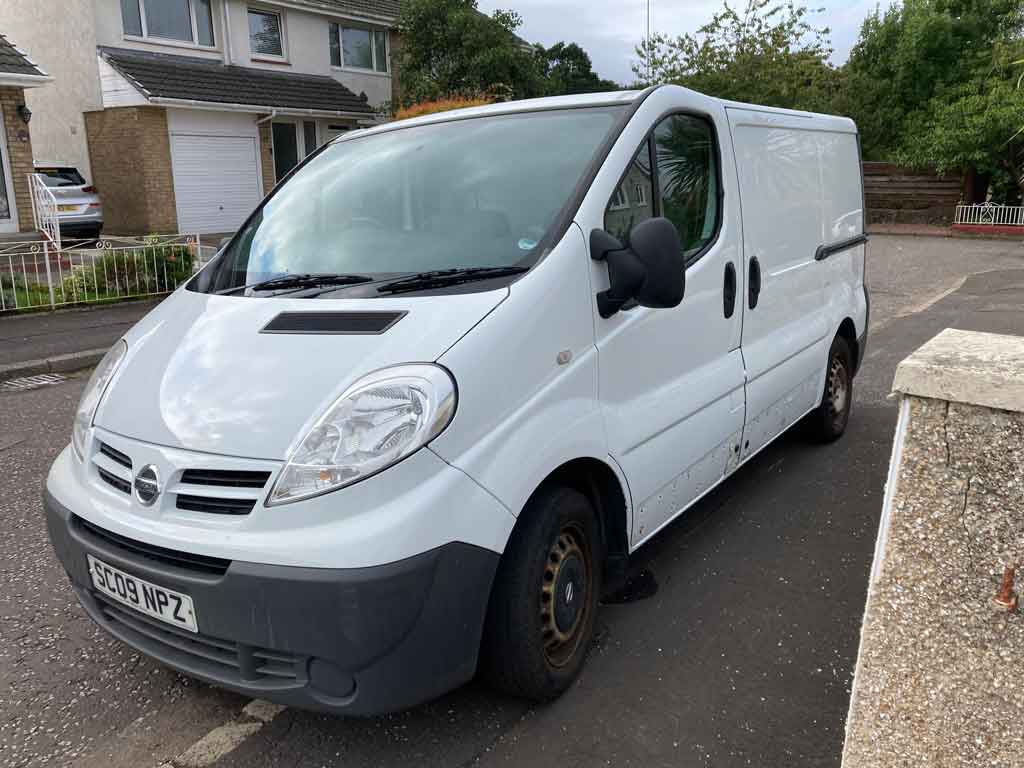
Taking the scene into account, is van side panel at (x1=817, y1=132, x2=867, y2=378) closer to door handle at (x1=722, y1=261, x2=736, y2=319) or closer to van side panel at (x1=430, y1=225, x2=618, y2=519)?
door handle at (x1=722, y1=261, x2=736, y2=319)

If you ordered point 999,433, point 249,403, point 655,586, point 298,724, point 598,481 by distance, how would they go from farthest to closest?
point 655,586, point 598,481, point 298,724, point 249,403, point 999,433

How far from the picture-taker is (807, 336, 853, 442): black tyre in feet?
17.1

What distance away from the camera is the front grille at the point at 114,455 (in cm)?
250

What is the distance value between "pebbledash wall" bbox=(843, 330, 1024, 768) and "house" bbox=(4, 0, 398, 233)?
20.5 metres

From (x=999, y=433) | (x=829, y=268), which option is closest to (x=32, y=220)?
(x=829, y=268)

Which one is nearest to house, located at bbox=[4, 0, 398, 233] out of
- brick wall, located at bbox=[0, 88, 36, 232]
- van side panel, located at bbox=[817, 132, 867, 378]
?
brick wall, located at bbox=[0, 88, 36, 232]

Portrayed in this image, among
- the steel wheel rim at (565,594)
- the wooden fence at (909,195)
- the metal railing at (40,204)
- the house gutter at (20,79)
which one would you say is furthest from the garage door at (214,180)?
the steel wheel rim at (565,594)

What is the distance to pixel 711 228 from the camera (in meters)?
3.61

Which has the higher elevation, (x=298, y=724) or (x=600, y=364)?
(x=600, y=364)

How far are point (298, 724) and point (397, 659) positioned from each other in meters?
0.73

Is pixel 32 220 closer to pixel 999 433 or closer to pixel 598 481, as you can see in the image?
pixel 598 481

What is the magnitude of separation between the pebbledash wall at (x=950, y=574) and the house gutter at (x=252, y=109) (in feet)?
67.3

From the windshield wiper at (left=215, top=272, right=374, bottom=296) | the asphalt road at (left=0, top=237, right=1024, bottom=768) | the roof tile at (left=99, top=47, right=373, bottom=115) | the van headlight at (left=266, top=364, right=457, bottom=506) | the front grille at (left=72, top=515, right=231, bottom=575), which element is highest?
the roof tile at (left=99, top=47, right=373, bottom=115)

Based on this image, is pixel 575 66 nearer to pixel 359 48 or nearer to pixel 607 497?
pixel 359 48
